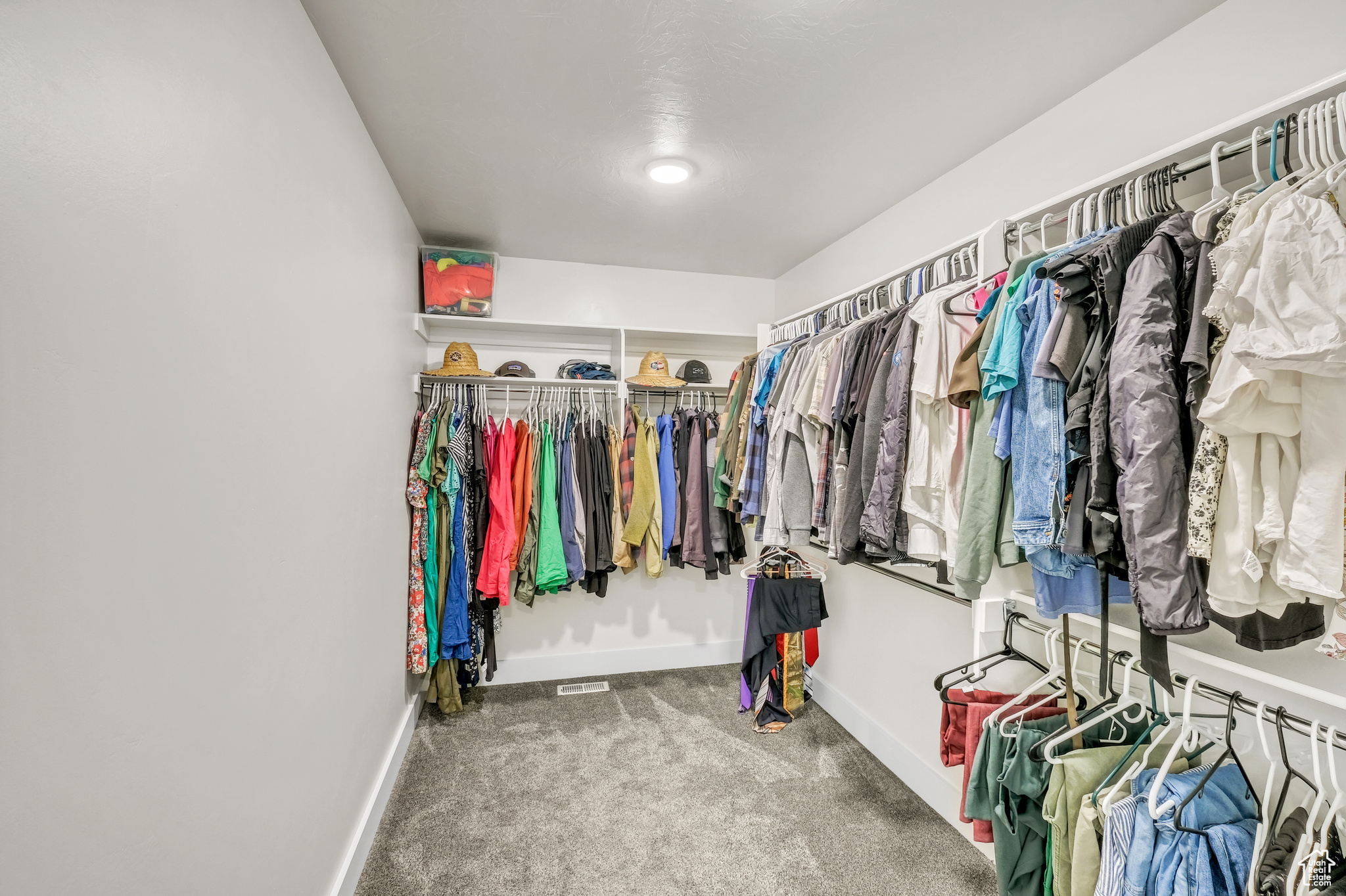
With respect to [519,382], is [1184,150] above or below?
above

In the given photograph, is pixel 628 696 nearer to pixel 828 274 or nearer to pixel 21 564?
pixel 828 274

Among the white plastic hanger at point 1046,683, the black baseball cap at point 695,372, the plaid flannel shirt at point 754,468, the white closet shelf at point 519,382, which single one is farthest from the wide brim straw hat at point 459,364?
the white plastic hanger at point 1046,683

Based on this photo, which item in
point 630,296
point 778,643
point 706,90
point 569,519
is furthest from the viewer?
point 630,296

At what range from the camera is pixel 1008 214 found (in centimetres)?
198

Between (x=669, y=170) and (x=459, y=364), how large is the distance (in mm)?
1422

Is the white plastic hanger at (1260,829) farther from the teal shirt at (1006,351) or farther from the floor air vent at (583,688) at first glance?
the floor air vent at (583,688)

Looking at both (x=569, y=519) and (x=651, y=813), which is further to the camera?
(x=569, y=519)

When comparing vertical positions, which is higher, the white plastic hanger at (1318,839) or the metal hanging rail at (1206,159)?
the metal hanging rail at (1206,159)

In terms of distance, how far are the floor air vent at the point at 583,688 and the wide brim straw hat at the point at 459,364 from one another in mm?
1753

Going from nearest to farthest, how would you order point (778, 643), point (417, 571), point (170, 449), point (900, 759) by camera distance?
point (170, 449) → point (900, 759) → point (417, 571) → point (778, 643)

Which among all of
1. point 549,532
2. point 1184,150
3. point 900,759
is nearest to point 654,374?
point 549,532

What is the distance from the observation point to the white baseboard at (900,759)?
2135 mm

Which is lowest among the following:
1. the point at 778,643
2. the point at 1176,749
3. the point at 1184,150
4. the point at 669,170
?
the point at 778,643

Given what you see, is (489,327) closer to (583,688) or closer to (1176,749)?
(583,688)
